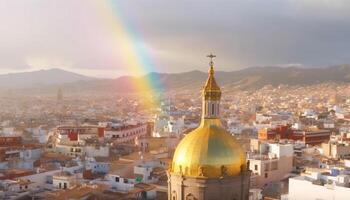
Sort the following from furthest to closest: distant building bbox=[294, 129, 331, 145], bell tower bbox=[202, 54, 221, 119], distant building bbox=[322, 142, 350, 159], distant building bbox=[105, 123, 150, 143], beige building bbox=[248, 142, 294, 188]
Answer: distant building bbox=[105, 123, 150, 143] → distant building bbox=[294, 129, 331, 145] → distant building bbox=[322, 142, 350, 159] → beige building bbox=[248, 142, 294, 188] → bell tower bbox=[202, 54, 221, 119]

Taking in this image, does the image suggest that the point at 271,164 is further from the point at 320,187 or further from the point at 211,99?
the point at 211,99

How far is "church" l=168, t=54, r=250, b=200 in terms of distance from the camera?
13.9 metres

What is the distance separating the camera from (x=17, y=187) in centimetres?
3206

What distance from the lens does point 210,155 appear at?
13.9 m

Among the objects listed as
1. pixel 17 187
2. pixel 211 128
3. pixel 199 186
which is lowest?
pixel 17 187

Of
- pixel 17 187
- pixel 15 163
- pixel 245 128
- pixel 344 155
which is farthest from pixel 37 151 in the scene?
pixel 245 128

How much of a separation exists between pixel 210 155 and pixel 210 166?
278 mm

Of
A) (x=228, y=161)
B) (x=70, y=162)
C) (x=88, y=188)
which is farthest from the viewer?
(x=70, y=162)

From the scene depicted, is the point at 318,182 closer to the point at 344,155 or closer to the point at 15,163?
the point at 344,155

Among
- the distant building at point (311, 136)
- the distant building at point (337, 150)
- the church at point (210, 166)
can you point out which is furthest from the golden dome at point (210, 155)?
the distant building at point (311, 136)

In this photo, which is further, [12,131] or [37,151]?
[12,131]

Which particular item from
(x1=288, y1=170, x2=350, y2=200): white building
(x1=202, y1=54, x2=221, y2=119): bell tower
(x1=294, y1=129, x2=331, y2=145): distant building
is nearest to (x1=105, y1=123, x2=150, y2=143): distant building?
(x1=294, y1=129, x2=331, y2=145): distant building

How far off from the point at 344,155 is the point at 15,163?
26.8 meters

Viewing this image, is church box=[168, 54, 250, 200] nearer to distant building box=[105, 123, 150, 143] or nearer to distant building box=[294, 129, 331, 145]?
distant building box=[105, 123, 150, 143]
